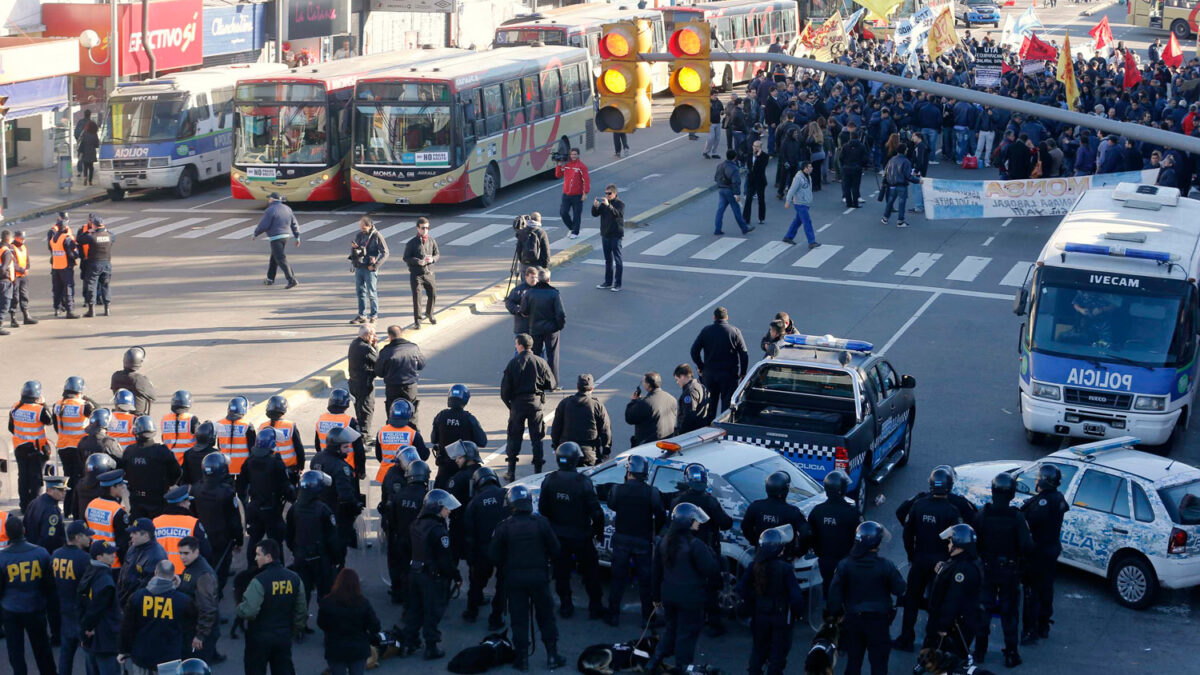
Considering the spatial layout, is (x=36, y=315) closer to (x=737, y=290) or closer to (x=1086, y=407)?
(x=737, y=290)

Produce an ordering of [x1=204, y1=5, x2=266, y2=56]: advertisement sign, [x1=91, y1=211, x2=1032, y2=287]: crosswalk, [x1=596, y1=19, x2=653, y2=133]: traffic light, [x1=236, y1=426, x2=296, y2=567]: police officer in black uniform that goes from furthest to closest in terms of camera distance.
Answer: [x1=204, y1=5, x2=266, y2=56]: advertisement sign < [x1=91, y1=211, x2=1032, y2=287]: crosswalk < [x1=236, y1=426, x2=296, y2=567]: police officer in black uniform < [x1=596, y1=19, x2=653, y2=133]: traffic light

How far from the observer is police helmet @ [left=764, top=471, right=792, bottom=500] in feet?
39.9

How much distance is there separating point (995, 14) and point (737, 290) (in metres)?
73.3

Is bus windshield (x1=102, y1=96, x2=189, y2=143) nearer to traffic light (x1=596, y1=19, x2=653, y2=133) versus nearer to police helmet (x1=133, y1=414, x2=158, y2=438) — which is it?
police helmet (x1=133, y1=414, x2=158, y2=438)

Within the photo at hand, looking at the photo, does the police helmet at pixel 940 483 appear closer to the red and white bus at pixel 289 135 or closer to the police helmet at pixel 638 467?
the police helmet at pixel 638 467

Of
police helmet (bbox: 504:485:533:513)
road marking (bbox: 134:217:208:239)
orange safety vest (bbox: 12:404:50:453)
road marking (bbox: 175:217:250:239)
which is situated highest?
police helmet (bbox: 504:485:533:513)

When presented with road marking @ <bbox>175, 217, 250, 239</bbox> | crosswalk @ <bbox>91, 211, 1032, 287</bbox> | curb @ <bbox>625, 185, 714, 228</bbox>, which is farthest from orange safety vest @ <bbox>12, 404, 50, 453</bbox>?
curb @ <bbox>625, 185, 714, 228</bbox>

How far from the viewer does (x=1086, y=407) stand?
1769 cm

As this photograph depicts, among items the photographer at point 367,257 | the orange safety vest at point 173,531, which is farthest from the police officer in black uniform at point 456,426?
the photographer at point 367,257

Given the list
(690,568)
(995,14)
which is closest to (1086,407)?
(690,568)

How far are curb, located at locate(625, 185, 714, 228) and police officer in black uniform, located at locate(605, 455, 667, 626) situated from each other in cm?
1854

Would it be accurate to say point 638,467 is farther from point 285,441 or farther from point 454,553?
point 285,441

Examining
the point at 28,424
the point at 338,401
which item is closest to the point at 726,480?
the point at 338,401

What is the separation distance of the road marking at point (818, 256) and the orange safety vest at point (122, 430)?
15.0 metres
